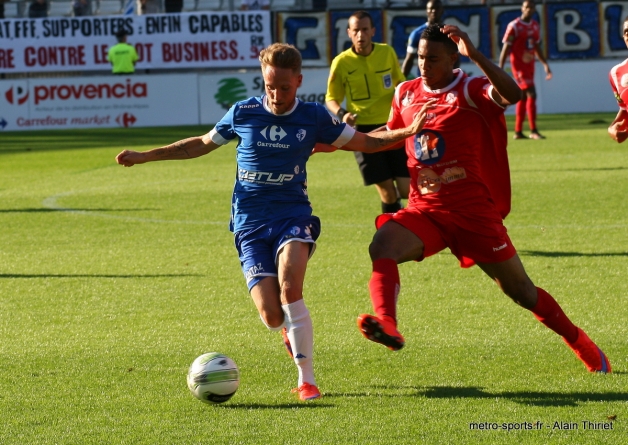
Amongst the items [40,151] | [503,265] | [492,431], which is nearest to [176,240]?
[503,265]

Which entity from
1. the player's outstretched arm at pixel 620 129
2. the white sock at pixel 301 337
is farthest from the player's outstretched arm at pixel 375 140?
the player's outstretched arm at pixel 620 129

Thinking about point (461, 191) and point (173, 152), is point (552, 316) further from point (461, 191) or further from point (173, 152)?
point (173, 152)

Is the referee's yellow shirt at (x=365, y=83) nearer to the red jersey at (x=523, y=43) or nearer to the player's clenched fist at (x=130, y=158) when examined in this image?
the player's clenched fist at (x=130, y=158)

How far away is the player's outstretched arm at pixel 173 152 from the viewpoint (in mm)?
5625

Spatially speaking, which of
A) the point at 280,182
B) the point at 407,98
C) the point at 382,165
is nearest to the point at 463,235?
the point at 407,98

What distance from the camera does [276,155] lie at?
5469mm

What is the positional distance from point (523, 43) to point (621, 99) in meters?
13.0

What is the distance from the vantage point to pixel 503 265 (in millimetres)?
5551

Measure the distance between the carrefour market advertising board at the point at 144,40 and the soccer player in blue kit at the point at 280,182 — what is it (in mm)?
24058

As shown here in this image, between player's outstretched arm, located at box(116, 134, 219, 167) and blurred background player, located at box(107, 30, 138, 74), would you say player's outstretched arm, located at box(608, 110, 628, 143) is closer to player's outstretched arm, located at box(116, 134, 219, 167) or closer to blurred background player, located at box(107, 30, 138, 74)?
player's outstretched arm, located at box(116, 134, 219, 167)

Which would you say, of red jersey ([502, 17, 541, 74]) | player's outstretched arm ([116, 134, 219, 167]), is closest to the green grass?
player's outstretched arm ([116, 134, 219, 167])

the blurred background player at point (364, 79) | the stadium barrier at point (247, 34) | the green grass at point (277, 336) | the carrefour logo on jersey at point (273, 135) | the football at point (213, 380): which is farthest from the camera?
the stadium barrier at point (247, 34)

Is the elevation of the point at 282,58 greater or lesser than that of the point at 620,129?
greater

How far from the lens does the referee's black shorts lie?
998cm
